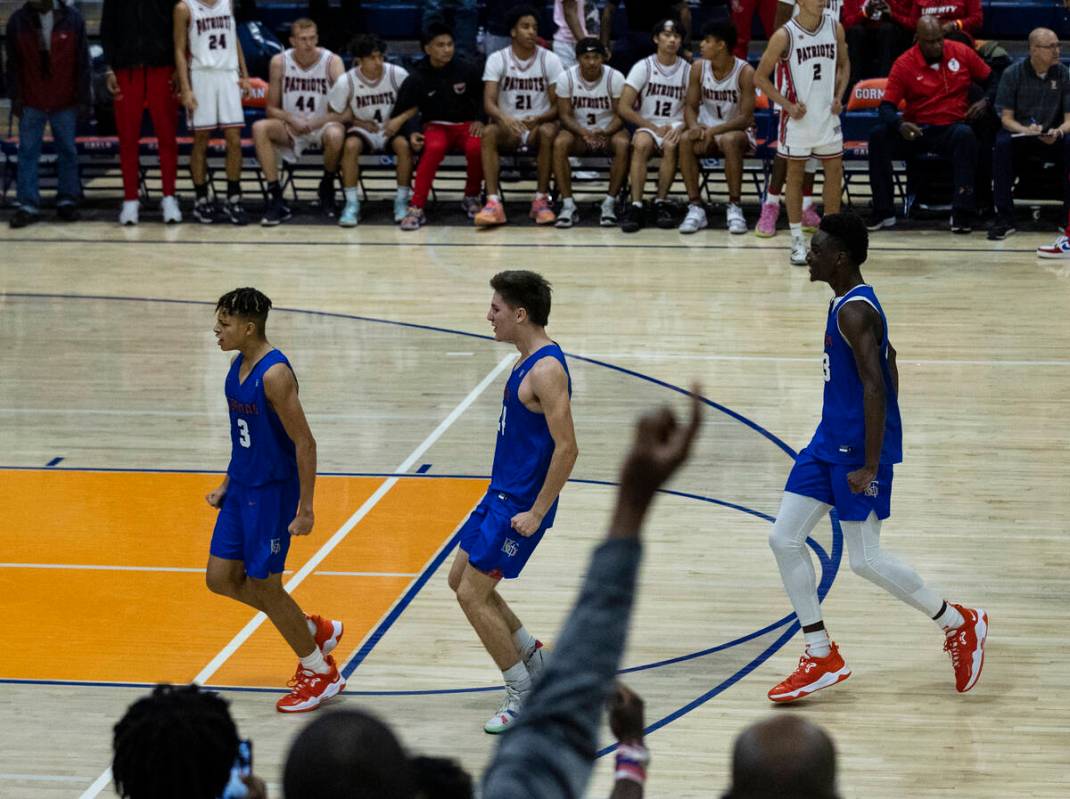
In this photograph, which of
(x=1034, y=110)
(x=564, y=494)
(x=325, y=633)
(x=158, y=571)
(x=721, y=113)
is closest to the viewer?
(x=325, y=633)

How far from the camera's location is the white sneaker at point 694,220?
1472cm

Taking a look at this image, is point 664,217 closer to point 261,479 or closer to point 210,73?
point 210,73

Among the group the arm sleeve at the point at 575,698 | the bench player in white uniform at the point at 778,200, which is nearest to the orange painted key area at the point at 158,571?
the arm sleeve at the point at 575,698

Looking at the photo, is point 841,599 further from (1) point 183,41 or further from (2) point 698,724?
(1) point 183,41

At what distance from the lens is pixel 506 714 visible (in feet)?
Answer: 19.4

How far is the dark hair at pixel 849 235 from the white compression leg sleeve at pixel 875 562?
97 cm

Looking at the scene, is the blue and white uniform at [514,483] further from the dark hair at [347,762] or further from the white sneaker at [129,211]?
the white sneaker at [129,211]

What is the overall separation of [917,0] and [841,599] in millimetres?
9636

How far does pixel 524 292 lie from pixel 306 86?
391 inches

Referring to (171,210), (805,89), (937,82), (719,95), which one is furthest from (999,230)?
(171,210)

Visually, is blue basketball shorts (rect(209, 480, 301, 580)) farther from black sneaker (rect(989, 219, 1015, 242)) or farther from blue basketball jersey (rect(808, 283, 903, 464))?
black sneaker (rect(989, 219, 1015, 242))

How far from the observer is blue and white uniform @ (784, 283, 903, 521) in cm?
595

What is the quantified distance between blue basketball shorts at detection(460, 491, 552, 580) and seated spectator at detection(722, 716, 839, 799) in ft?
12.0

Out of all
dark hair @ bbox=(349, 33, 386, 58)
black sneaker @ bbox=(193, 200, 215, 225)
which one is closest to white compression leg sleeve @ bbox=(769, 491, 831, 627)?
dark hair @ bbox=(349, 33, 386, 58)
